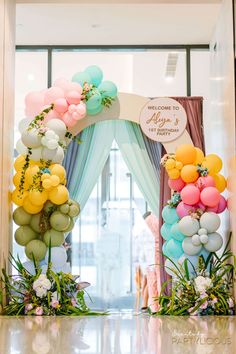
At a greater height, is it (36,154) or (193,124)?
(193,124)

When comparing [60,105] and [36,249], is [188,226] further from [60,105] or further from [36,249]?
[60,105]

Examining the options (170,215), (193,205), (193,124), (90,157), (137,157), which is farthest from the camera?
(193,124)

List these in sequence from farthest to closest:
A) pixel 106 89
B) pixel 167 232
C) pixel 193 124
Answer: pixel 193 124
pixel 106 89
pixel 167 232

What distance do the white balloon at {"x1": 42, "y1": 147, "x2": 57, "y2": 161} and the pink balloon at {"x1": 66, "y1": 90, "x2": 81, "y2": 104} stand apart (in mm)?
498

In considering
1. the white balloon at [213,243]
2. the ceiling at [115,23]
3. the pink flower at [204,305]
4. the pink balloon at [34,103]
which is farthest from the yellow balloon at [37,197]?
the ceiling at [115,23]

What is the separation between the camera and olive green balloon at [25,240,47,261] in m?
5.27

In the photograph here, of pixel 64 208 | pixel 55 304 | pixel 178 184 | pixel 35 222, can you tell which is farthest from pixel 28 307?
pixel 178 184

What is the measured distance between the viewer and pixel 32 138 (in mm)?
5219

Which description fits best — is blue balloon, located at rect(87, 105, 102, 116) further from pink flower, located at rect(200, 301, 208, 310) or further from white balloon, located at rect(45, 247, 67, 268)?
pink flower, located at rect(200, 301, 208, 310)

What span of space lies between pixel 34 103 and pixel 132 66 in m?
2.38

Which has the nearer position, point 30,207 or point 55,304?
point 55,304

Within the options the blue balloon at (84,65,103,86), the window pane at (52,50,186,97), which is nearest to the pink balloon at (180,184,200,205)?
the blue balloon at (84,65,103,86)

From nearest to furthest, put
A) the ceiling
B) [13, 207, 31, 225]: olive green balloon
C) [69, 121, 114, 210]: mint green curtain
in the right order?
[13, 207, 31, 225]: olive green balloon, the ceiling, [69, 121, 114, 210]: mint green curtain

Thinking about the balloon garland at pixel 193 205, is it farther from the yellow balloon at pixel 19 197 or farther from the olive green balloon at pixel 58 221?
the yellow balloon at pixel 19 197
